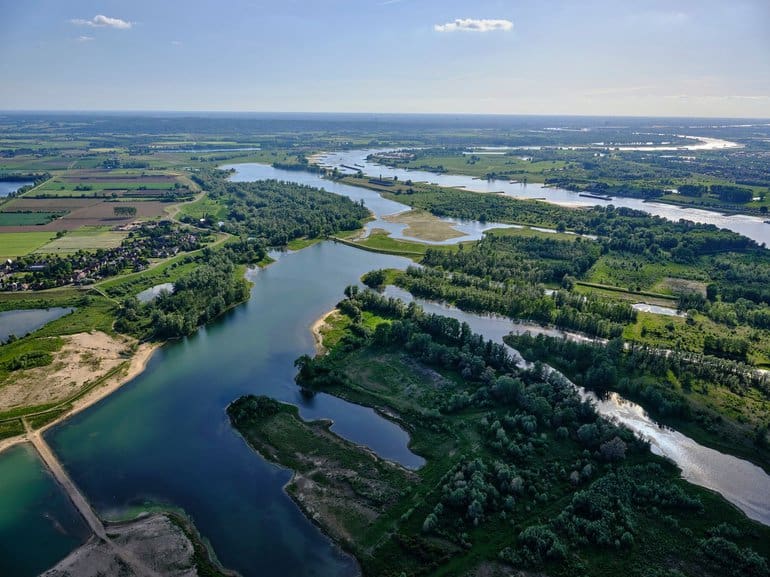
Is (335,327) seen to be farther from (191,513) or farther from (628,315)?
(628,315)

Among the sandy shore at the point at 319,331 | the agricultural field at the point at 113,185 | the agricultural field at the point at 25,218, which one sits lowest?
the sandy shore at the point at 319,331

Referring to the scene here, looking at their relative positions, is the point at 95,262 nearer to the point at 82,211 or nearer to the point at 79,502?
the point at 82,211

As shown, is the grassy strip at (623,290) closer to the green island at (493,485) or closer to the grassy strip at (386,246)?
the grassy strip at (386,246)

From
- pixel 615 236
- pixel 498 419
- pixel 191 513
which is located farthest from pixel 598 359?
pixel 615 236

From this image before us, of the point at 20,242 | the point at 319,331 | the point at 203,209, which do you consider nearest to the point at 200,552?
the point at 319,331

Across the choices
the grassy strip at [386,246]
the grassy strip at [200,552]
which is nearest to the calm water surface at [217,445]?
the grassy strip at [200,552]

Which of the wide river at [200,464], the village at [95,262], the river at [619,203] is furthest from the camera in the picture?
the river at [619,203]

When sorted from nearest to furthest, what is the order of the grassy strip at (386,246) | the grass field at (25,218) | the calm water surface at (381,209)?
1. the grassy strip at (386,246)
2. the calm water surface at (381,209)
3. the grass field at (25,218)

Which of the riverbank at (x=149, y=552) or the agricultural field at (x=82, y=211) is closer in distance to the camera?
the riverbank at (x=149, y=552)
